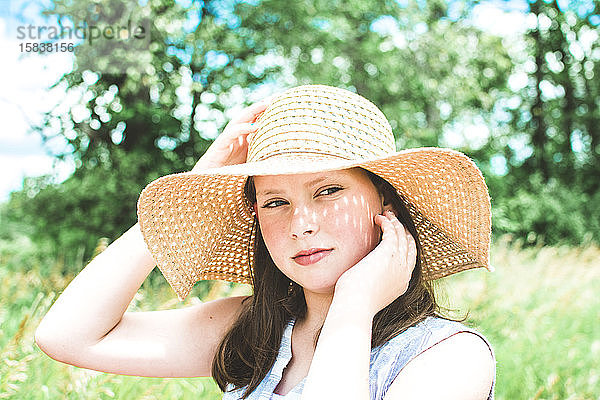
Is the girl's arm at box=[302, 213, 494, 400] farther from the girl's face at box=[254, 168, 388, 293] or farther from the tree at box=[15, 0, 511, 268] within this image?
the tree at box=[15, 0, 511, 268]

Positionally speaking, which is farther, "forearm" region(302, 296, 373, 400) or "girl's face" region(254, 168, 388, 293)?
"girl's face" region(254, 168, 388, 293)

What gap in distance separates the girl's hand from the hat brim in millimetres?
173

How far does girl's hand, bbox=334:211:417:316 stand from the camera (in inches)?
58.9

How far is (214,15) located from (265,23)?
2.76 ft

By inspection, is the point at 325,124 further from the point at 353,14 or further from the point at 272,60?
the point at 353,14

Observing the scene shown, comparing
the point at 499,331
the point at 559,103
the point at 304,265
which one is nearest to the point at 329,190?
the point at 304,265

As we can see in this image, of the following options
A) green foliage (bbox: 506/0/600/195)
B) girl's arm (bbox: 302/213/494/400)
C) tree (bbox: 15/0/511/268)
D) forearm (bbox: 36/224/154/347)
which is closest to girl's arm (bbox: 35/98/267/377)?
forearm (bbox: 36/224/154/347)

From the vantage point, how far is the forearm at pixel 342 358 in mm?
1346

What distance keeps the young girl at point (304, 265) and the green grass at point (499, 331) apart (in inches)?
19.2

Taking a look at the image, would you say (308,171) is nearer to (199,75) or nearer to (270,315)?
(270,315)

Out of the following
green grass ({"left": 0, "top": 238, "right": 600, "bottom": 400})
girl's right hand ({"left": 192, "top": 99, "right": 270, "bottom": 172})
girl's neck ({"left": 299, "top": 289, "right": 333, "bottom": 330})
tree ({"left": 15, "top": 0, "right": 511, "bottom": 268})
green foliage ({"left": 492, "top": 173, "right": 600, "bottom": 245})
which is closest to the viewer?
girl's neck ({"left": 299, "top": 289, "right": 333, "bottom": 330})

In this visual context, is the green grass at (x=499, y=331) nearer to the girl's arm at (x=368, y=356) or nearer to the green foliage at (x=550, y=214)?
the girl's arm at (x=368, y=356)

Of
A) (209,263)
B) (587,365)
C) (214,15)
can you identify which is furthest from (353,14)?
(209,263)

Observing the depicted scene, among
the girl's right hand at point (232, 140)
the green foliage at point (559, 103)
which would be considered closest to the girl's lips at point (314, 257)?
the girl's right hand at point (232, 140)
